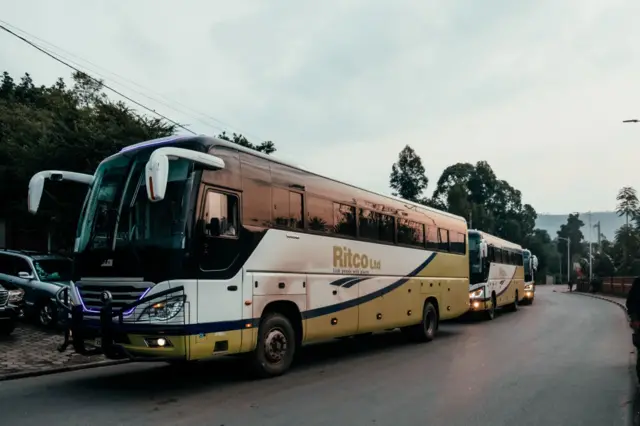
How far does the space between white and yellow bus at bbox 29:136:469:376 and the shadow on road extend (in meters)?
0.62

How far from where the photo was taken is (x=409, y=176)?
240 feet

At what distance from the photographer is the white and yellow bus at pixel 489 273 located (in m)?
20.4

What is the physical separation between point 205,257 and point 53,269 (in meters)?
9.69

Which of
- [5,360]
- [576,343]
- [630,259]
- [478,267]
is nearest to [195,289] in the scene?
[5,360]

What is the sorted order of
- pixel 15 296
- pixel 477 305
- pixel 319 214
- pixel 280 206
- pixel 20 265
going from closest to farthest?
pixel 280 206 < pixel 319 214 < pixel 15 296 < pixel 20 265 < pixel 477 305

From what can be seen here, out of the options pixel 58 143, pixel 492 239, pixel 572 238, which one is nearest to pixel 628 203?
pixel 492 239

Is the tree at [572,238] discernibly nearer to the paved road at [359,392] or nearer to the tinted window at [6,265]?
the paved road at [359,392]

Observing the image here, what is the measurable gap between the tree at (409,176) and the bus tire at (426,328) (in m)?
57.3

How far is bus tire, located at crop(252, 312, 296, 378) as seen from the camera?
898cm

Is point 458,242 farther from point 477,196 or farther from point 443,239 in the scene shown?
point 477,196

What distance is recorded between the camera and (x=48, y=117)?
20891 mm

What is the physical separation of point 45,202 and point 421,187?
59.2 metres

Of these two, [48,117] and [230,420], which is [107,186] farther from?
[48,117]

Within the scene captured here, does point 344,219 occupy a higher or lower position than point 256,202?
lower
